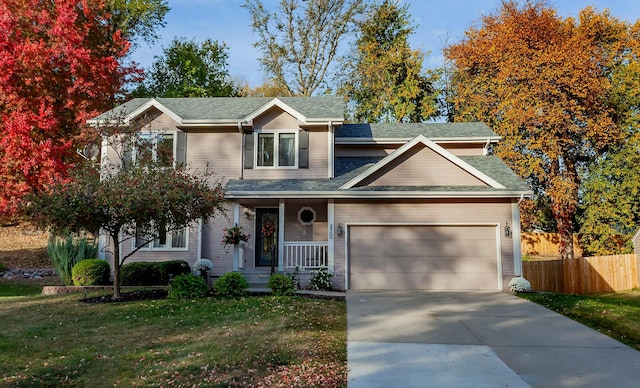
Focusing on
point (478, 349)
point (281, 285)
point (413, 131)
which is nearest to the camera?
point (478, 349)

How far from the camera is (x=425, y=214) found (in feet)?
43.2

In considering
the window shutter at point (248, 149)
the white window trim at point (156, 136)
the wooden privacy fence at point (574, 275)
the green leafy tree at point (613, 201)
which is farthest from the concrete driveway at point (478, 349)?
the green leafy tree at point (613, 201)

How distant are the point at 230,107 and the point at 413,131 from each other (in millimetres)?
6712

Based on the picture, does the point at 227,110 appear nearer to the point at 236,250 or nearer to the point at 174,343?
the point at 236,250

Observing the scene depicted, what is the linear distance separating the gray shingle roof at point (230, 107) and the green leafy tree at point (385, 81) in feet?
37.8

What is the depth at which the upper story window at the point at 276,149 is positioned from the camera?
14922 mm

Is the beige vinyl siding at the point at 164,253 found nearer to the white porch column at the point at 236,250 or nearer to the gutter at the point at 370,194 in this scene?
the white porch column at the point at 236,250

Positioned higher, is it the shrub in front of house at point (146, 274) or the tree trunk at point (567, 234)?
the tree trunk at point (567, 234)

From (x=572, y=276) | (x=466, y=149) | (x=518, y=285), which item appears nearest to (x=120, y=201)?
(x=518, y=285)

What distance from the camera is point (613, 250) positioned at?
22141 millimetres

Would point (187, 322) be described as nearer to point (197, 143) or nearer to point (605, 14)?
point (197, 143)

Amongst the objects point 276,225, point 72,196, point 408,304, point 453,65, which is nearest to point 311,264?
point 276,225

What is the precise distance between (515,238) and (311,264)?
19.3 feet

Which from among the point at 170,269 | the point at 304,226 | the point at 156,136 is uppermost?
the point at 156,136
